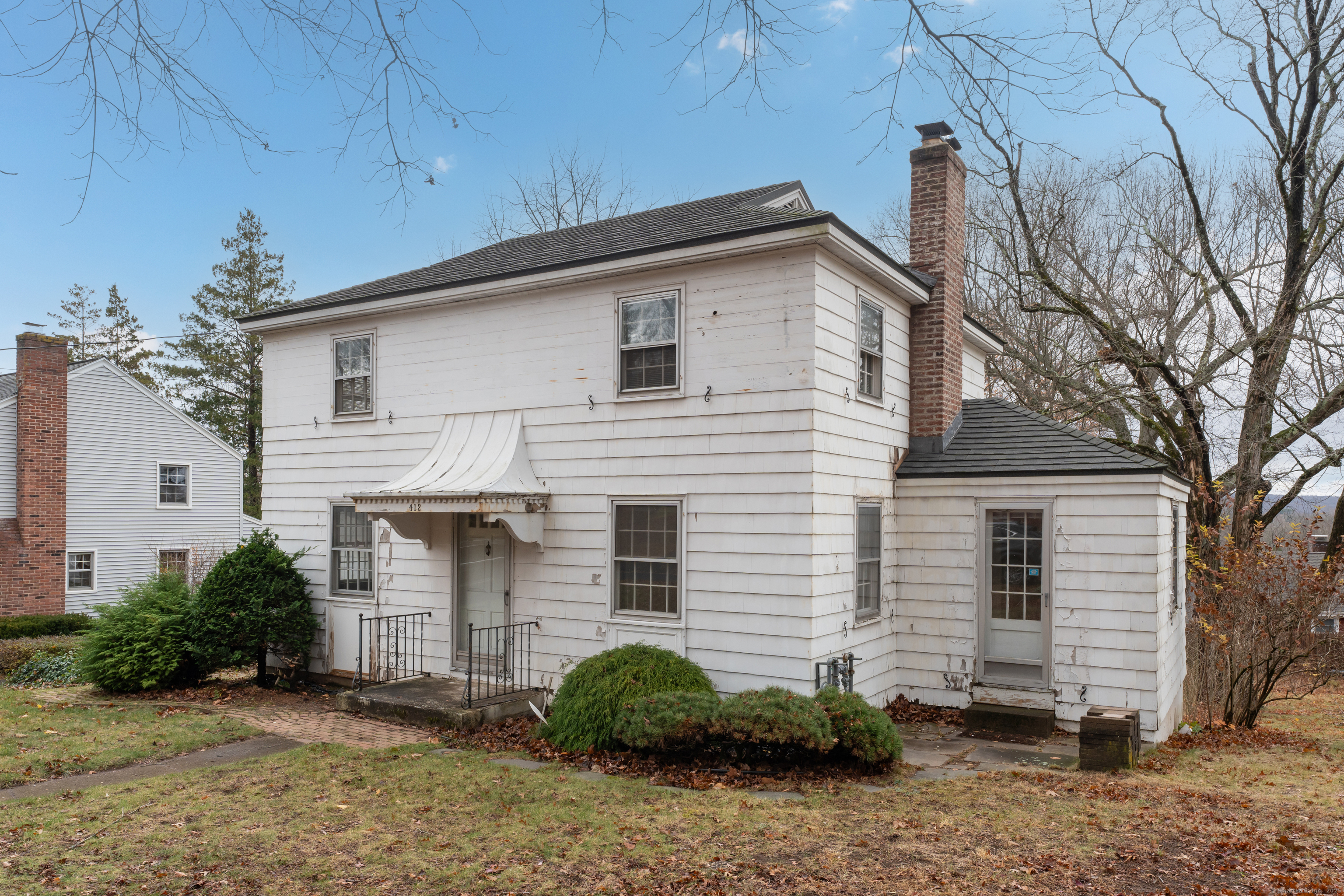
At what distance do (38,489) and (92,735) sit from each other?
17283 millimetres

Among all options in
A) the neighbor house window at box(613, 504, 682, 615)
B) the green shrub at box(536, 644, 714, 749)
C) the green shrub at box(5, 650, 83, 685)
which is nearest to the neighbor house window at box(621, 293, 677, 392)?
the neighbor house window at box(613, 504, 682, 615)

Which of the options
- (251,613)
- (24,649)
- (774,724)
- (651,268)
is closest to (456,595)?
(251,613)

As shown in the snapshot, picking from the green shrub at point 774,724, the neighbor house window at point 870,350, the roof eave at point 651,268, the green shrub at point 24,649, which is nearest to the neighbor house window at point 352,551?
the roof eave at point 651,268

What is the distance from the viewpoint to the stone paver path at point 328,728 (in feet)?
29.9

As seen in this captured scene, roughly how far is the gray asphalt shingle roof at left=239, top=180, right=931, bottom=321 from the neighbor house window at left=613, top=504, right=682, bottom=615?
3.00 metres

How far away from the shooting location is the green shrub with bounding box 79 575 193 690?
39.5 feet

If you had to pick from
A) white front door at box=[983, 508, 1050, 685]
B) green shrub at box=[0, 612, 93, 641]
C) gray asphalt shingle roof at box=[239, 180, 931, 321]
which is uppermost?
gray asphalt shingle roof at box=[239, 180, 931, 321]

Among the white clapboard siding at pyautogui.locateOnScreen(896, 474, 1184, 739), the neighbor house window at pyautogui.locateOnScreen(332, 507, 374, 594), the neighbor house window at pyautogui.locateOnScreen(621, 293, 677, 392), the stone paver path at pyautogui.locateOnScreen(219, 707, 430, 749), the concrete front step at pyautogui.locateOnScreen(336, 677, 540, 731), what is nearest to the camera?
the stone paver path at pyautogui.locateOnScreen(219, 707, 430, 749)

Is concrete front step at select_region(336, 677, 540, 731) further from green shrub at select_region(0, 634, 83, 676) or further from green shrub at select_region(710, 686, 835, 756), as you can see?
green shrub at select_region(0, 634, 83, 676)

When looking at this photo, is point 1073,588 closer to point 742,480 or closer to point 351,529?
point 742,480

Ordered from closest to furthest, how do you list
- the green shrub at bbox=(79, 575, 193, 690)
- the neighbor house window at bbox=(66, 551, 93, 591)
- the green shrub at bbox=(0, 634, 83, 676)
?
the green shrub at bbox=(79, 575, 193, 690), the green shrub at bbox=(0, 634, 83, 676), the neighbor house window at bbox=(66, 551, 93, 591)

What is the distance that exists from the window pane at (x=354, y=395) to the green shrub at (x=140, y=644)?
3.58m

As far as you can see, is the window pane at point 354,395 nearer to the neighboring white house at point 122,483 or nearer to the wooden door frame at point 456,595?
→ the wooden door frame at point 456,595

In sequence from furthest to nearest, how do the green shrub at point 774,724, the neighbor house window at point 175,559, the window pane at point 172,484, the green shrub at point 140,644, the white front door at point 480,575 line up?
the window pane at point 172,484 → the neighbor house window at point 175,559 → the green shrub at point 140,644 → the white front door at point 480,575 → the green shrub at point 774,724
